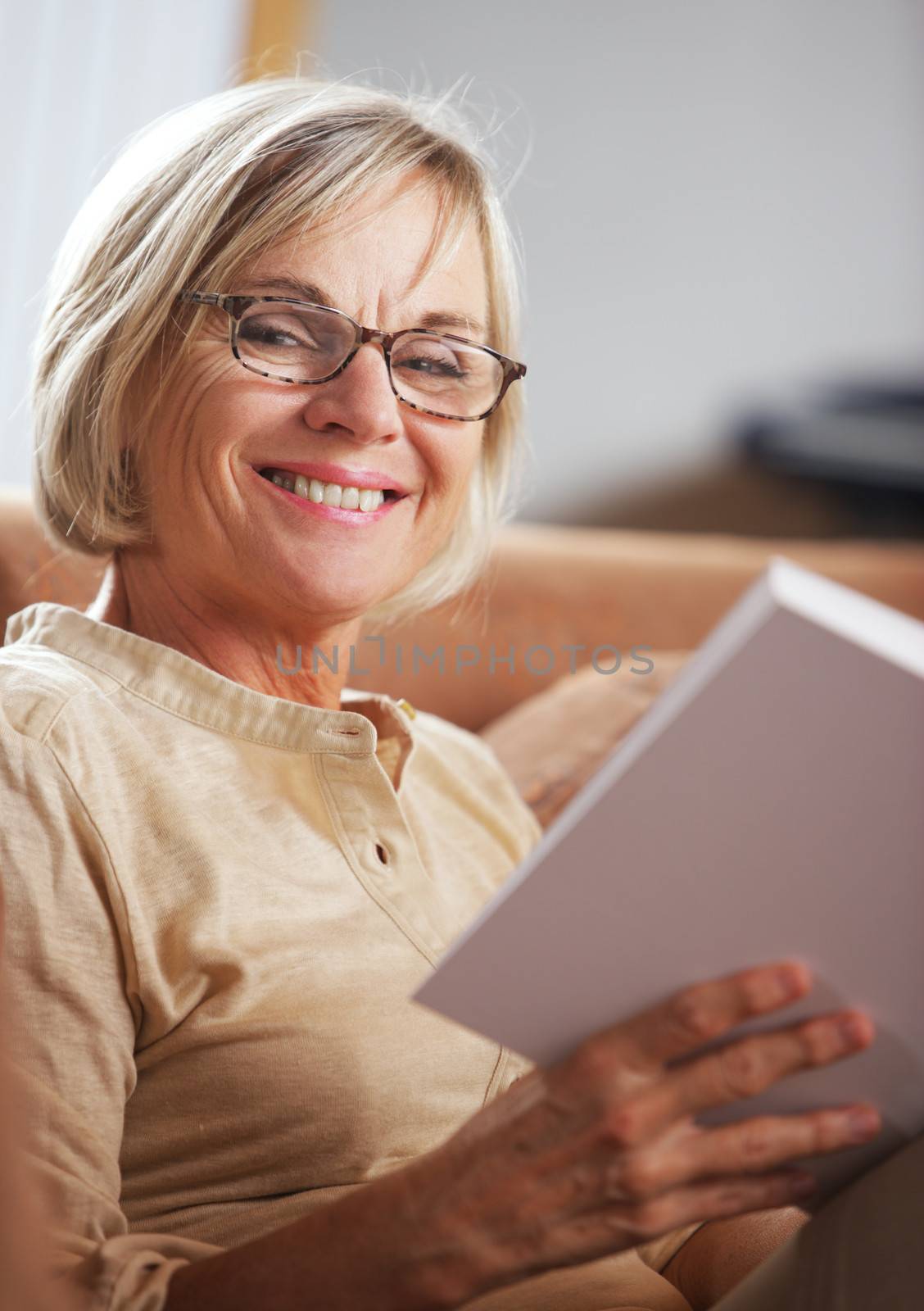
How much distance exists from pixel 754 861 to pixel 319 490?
1.80 feet

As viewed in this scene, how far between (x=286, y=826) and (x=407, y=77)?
2.90m

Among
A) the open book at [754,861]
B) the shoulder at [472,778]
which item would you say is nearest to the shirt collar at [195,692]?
the shoulder at [472,778]

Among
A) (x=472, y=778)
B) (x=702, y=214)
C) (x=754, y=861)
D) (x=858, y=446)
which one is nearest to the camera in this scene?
(x=754, y=861)

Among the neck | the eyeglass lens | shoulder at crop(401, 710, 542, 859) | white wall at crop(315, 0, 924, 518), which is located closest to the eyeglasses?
the eyeglass lens

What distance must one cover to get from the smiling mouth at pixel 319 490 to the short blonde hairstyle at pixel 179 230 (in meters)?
0.11

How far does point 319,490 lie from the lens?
1.06 m

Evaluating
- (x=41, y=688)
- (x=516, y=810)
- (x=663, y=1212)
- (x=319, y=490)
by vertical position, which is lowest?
(x=516, y=810)

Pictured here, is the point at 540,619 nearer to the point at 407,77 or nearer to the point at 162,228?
the point at 162,228

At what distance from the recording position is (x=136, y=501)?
110 cm

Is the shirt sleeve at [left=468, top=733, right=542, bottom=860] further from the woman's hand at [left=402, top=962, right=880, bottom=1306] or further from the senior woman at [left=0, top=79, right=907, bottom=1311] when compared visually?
the woman's hand at [left=402, top=962, right=880, bottom=1306]

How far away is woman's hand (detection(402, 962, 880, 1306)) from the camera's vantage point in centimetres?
65

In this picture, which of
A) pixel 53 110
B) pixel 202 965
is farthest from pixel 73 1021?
pixel 53 110

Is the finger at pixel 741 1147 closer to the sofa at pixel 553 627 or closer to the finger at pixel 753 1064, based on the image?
the finger at pixel 753 1064

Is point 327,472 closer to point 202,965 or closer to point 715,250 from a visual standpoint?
point 202,965
